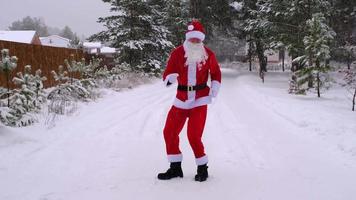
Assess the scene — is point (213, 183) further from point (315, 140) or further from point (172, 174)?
point (315, 140)

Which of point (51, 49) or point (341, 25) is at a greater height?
point (341, 25)

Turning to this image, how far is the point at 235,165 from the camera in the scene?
5.46m

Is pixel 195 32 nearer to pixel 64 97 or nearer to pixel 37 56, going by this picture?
pixel 64 97

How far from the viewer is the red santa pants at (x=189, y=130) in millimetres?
4871

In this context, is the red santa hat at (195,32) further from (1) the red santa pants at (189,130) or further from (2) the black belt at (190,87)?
(1) the red santa pants at (189,130)

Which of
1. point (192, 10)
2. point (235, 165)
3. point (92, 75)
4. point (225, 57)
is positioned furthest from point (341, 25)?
point (225, 57)

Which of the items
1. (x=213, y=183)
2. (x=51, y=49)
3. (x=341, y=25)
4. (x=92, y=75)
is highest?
(x=341, y=25)

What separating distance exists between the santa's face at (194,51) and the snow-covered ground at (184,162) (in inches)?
59.0

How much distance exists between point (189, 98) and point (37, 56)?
9.06 meters

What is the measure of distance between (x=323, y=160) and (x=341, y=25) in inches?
1029

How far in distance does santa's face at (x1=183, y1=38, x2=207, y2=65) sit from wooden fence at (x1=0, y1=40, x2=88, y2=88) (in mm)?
6662

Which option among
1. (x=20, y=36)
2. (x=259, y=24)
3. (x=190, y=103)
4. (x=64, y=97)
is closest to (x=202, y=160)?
(x=190, y=103)

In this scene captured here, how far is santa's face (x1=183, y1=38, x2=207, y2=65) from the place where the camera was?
4930 mm

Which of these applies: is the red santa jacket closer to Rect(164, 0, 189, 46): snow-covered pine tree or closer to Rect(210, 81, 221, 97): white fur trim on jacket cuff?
Rect(210, 81, 221, 97): white fur trim on jacket cuff
